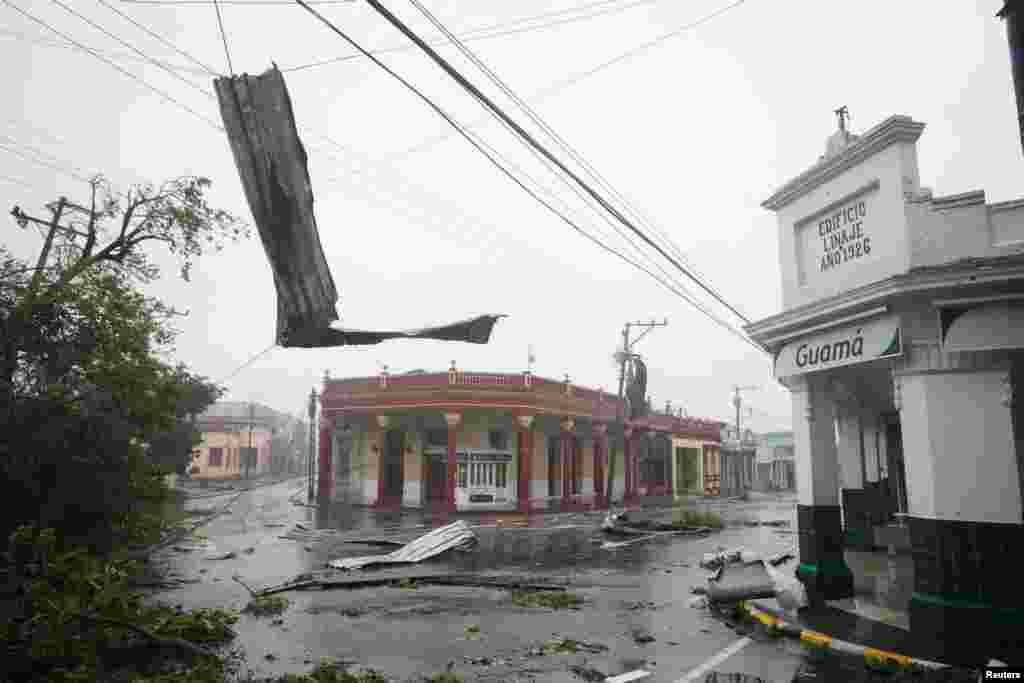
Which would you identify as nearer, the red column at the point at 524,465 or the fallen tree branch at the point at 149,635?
the fallen tree branch at the point at 149,635

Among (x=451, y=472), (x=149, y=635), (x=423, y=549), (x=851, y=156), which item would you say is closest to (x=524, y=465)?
(x=451, y=472)

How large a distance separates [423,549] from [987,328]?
12909mm

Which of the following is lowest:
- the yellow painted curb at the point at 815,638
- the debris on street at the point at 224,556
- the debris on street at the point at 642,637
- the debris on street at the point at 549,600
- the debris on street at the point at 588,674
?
the debris on street at the point at 224,556

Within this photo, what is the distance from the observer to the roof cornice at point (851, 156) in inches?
327

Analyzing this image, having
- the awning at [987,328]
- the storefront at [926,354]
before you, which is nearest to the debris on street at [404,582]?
the storefront at [926,354]

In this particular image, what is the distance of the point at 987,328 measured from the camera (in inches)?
291

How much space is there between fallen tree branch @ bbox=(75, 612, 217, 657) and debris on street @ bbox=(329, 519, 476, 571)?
7.54 meters

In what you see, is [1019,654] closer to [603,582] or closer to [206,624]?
[603,582]

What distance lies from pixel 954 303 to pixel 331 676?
8084 mm

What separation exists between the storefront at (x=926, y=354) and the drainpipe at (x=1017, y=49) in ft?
12.2

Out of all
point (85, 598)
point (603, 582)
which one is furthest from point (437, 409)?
point (85, 598)

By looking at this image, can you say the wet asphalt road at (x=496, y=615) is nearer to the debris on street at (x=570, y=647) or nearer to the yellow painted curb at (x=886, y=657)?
the debris on street at (x=570, y=647)

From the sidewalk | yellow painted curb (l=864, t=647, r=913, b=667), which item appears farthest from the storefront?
yellow painted curb (l=864, t=647, r=913, b=667)

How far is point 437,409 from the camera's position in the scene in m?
31.0
